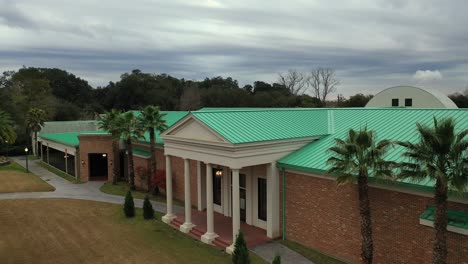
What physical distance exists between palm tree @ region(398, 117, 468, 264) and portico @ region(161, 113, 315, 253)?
797cm

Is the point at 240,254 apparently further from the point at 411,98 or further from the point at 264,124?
the point at 411,98

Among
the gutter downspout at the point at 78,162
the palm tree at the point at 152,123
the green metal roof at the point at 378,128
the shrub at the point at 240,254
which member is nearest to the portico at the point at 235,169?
the green metal roof at the point at 378,128

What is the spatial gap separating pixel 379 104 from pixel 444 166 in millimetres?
33439

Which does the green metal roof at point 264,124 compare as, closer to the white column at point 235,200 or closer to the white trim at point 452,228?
the white column at point 235,200

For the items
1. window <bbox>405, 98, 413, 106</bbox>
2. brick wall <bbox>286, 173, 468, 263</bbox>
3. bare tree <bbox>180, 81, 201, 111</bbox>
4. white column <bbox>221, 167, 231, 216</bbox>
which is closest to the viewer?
brick wall <bbox>286, 173, 468, 263</bbox>

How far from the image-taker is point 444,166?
35.3ft

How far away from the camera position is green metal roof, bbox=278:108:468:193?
16.6 m

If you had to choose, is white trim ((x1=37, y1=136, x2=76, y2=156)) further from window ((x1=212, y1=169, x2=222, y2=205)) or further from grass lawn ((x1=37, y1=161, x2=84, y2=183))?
window ((x1=212, y1=169, x2=222, y2=205))

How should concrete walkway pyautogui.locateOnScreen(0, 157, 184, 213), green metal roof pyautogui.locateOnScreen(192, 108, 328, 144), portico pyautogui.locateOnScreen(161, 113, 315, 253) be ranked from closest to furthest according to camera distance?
portico pyautogui.locateOnScreen(161, 113, 315, 253) < green metal roof pyautogui.locateOnScreen(192, 108, 328, 144) < concrete walkway pyautogui.locateOnScreen(0, 157, 184, 213)

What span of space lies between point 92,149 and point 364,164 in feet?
101

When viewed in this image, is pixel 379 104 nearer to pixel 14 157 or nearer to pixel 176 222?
pixel 176 222

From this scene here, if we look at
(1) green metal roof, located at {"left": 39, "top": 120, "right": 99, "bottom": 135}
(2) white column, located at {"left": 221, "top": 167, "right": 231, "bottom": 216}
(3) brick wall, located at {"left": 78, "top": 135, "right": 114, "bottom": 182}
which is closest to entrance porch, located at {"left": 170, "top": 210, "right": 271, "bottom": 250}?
(2) white column, located at {"left": 221, "top": 167, "right": 231, "bottom": 216}

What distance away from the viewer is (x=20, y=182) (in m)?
36.9

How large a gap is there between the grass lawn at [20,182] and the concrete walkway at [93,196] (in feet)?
2.95
